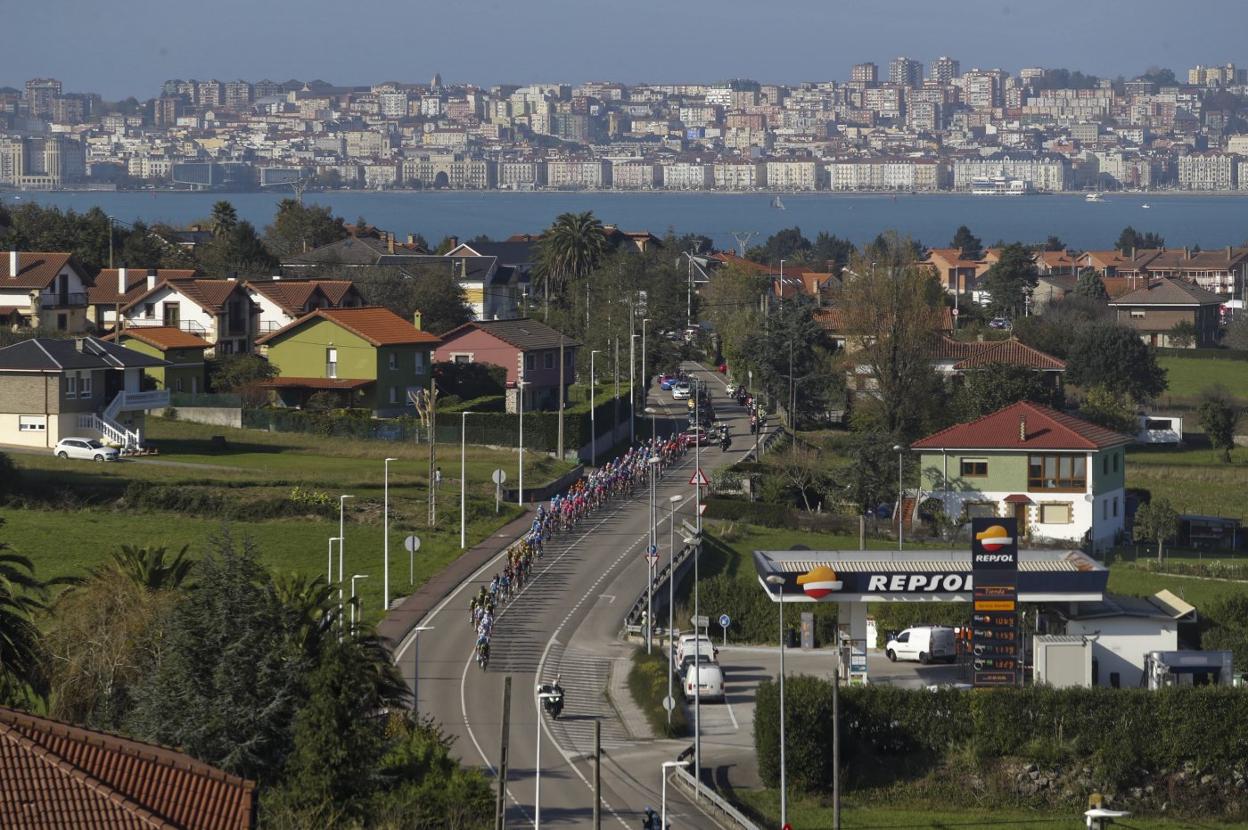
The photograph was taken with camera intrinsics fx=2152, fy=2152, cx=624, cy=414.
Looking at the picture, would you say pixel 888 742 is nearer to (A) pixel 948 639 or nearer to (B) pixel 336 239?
(A) pixel 948 639

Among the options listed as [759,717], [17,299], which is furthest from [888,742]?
[17,299]

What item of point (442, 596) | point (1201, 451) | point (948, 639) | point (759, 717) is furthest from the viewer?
point (1201, 451)

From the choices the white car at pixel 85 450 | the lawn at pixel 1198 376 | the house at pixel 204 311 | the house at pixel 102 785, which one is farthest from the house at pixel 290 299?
the house at pixel 102 785

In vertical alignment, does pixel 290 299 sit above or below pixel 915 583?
above

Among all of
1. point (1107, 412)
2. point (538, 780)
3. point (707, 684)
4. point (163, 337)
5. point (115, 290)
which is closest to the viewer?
point (538, 780)

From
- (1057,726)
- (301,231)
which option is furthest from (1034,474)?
(301,231)

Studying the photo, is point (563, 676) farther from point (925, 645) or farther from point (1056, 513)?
point (1056, 513)

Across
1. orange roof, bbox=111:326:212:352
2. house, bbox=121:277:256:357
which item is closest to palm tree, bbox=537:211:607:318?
house, bbox=121:277:256:357

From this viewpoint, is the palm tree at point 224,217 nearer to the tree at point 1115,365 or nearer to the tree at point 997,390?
the tree at point 1115,365
